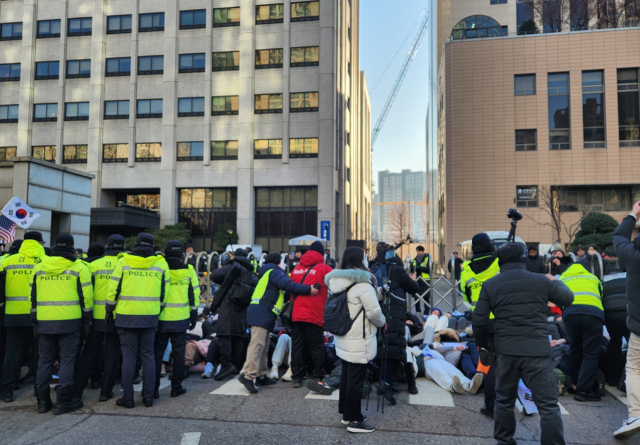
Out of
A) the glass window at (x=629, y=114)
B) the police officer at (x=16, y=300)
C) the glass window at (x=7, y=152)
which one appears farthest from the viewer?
the glass window at (x=7, y=152)

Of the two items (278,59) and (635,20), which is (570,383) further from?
(635,20)

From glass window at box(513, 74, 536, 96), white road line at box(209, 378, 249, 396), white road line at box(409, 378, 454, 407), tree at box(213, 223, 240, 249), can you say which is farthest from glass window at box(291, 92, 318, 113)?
white road line at box(409, 378, 454, 407)

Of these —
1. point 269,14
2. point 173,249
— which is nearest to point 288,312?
point 173,249

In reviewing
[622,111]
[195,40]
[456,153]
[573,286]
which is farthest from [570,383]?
[195,40]

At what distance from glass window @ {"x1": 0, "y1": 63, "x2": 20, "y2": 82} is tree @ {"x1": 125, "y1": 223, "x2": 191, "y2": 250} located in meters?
18.5

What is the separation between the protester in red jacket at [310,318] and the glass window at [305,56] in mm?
34679

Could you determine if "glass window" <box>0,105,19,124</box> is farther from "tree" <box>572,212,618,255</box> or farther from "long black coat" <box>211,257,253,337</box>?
"tree" <box>572,212,618,255</box>

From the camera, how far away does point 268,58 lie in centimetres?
3944

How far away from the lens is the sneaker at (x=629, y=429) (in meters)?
4.70

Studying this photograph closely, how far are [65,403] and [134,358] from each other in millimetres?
912

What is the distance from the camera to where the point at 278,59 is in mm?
39281

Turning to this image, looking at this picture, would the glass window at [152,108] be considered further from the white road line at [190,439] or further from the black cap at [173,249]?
the white road line at [190,439]

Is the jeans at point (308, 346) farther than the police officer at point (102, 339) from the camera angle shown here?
Yes

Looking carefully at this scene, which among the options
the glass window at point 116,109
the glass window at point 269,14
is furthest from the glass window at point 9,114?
the glass window at point 269,14
